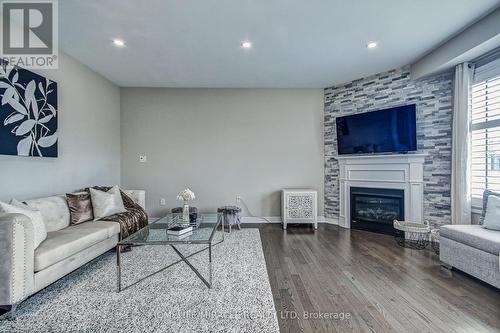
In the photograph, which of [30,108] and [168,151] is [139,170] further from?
[30,108]

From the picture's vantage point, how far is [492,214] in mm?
2369

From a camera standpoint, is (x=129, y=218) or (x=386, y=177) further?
(x=386, y=177)

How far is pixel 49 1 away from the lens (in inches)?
85.9

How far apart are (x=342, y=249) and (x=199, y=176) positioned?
288cm

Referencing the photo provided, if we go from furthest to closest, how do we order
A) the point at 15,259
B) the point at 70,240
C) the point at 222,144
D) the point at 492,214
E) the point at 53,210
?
1. the point at 222,144
2. the point at 53,210
3. the point at 492,214
4. the point at 70,240
5. the point at 15,259


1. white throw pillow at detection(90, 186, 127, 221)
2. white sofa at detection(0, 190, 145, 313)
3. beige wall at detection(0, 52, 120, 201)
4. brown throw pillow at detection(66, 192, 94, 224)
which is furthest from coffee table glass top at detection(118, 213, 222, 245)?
beige wall at detection(0, 52, 120, 201)

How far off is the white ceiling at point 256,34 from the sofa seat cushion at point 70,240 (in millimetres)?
2292

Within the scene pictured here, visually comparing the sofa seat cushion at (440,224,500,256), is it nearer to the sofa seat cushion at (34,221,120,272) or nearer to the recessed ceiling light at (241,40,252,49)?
the recessed ceiling light at (241,40,252,49)

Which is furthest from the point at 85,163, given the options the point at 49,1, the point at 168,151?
the point at 49,1

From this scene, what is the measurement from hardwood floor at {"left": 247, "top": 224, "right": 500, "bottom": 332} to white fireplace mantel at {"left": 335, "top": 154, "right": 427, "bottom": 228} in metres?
0.81

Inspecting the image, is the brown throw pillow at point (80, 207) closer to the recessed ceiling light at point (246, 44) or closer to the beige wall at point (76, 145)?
the beige wall at point (76, 145)

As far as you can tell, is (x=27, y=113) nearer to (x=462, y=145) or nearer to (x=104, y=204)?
(x=104, y=204)

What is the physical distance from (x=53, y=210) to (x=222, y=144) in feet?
9.10

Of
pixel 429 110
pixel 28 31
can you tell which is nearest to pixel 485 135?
pixel 429 110
